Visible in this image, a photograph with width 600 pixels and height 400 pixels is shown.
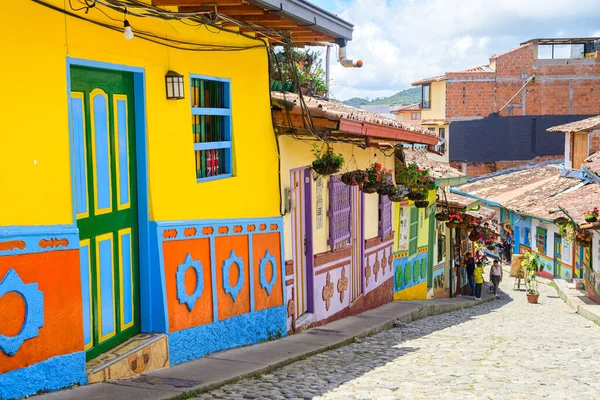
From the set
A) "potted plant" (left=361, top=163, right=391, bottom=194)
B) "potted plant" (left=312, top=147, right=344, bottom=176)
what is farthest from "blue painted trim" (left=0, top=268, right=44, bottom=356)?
"potted plant" (left=361, top=163, right=391, bottom=194)

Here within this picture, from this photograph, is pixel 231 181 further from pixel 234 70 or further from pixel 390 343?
Result: pixel 390 343

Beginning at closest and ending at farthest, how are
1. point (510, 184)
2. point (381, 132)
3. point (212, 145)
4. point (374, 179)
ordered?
point (212, 145) → point (381, 132) → point (374, 179) → point (510, 184)

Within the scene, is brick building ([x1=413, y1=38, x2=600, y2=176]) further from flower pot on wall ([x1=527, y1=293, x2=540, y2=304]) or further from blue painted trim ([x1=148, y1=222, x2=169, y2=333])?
blue painted trim ([x1=148, y1=222, x2=169, y2=333])

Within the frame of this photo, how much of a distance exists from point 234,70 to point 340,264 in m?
4.59

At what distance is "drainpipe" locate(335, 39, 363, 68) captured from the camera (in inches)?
402

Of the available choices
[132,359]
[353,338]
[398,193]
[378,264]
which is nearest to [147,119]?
[132,359]

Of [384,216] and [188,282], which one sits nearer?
[188,282]

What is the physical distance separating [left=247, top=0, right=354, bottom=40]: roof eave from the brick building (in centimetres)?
3663

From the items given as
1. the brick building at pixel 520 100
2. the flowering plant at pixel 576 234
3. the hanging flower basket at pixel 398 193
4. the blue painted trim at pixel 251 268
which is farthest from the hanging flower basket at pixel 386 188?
the brick building at pixel 520 100

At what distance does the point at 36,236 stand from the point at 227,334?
11.0 feet

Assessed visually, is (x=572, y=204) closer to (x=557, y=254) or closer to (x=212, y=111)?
(x=557, y=254)

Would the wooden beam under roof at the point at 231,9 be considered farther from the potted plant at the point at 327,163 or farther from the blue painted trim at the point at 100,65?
the potted plant at the point at 327,163

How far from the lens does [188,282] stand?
7988 mm

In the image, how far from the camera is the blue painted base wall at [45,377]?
5.63 m
